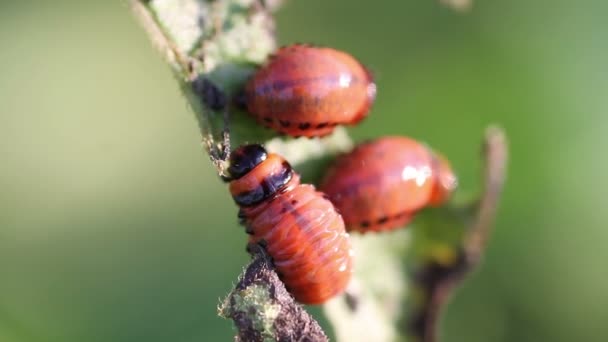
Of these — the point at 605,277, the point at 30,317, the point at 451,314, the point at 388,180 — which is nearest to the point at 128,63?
the point at 30,317

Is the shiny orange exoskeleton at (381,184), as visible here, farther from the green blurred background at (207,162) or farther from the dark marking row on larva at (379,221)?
the green blurred background at (207,162)

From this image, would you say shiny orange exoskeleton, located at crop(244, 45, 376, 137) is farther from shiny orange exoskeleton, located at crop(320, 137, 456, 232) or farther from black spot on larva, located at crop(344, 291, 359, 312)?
black spot on larva, located at crop(344, 291, 359, 312)

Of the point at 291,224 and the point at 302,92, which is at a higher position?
the point at 302,92

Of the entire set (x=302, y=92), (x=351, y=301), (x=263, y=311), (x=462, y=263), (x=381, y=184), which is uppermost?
(x=302, y=92)

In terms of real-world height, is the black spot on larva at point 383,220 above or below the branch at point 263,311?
below

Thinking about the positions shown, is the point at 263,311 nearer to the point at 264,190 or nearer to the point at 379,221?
the point at 264,190

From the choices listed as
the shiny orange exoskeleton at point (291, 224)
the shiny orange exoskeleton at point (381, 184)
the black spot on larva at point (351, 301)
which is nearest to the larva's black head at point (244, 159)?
the shiny orange exoskeleton at point (291, 224)

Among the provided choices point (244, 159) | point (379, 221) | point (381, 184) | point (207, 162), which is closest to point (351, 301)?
point (379, 221)
